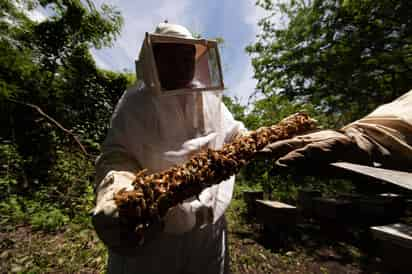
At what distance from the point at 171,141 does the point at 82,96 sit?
6.50 metres

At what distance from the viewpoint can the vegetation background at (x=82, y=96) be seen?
3609 mm

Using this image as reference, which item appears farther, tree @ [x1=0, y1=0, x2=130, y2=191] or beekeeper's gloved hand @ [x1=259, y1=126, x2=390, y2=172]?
tree @ [x1=0, y1=0, x2=130, y2=191]

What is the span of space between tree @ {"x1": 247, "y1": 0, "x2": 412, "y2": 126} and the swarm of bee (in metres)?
6.37

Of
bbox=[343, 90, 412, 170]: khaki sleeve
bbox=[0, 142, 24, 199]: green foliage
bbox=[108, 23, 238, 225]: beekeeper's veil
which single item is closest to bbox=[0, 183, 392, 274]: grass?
bbox=[0, 142, 24, 199]: green foliage

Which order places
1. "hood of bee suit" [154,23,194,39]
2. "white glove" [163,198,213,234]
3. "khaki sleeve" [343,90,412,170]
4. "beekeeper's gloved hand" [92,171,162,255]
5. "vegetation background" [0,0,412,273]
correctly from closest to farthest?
1. "beekeeper's gloved hand" [92,171,162,255]
2. "khaki sleeve" [343,90,412,170]
3. "white glove" [163,198,213,234]
4. "hood of bee suit" [154,23,194,39]
5. "vegetation background" [0,0,412,273]

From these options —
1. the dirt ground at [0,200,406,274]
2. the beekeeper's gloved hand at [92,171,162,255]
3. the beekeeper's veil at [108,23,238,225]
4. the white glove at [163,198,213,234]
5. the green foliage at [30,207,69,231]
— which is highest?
the beekeeper's veil at [108,23,238,225]

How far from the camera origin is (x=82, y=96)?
6246mm

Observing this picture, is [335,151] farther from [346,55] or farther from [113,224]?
[346,55]

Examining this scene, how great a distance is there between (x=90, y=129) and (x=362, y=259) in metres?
6.95

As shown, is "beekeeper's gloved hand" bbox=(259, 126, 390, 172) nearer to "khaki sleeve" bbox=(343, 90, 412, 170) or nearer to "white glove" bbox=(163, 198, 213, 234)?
"khaki sleeve" bbox=(343, 90, 412, 170)

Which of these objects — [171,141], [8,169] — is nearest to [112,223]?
[171,141]

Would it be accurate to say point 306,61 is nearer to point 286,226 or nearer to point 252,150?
point 286,226

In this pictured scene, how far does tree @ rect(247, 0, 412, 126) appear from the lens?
531cm

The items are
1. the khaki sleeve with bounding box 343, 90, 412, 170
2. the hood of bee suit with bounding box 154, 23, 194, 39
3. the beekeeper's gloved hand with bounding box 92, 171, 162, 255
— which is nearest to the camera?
the beekeeper's gloved hand with bounding box 92, 171, 162, 255
